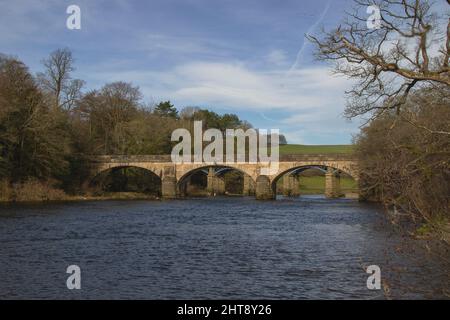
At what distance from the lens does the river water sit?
47.1 ft

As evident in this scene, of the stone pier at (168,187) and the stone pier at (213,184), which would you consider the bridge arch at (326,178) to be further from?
the stone pier at (168,187)

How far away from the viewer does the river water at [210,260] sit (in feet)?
47.1

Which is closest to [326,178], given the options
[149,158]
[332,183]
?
[332,183]

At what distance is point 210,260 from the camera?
750 inches

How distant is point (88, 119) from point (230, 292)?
58.8 m

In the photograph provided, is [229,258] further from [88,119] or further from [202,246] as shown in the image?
[88,119]

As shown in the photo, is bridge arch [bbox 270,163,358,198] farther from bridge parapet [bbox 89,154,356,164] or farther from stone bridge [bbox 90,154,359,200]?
bridge parapet [bbox 89,154,356,164]

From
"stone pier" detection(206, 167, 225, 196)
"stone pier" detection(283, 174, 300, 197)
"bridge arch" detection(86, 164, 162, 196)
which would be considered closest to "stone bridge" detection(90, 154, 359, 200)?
"bridge arch" detection(86, 164, 162, 196)

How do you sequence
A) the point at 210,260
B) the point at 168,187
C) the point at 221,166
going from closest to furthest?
the point at 210,260
the point at 168,187
the point at 221,166

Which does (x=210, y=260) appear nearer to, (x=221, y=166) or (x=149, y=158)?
(x=221, y=166)

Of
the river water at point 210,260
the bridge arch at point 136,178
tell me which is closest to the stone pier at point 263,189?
the bridge arch at point 136,178

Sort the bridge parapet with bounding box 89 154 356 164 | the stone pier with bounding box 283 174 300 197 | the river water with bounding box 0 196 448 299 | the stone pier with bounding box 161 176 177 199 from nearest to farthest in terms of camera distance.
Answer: the river water with bounding box 0 196 448 299 < the bridge parapet with bounding box 89 154 356 164 < the stone pier with bounding box 161 176 177 199 < the stone pier with bounding box 283 174 300 197

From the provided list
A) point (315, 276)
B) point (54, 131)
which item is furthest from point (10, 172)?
point (315, 276)

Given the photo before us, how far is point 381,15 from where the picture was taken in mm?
11984
